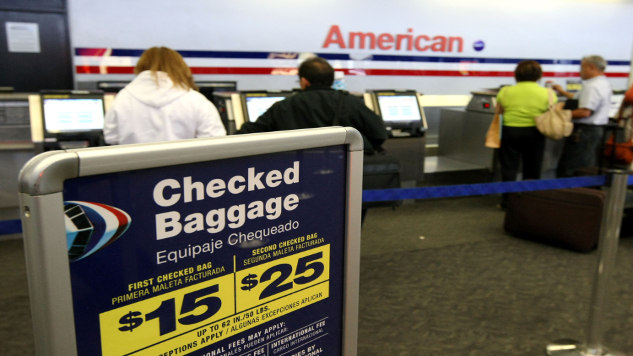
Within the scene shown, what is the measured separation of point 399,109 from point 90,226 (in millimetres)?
4752

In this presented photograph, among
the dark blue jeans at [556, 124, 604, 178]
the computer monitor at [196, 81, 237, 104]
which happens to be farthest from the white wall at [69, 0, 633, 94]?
the dark blue jeans at [556, 124, 604, 178]

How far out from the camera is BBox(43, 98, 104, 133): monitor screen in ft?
13.5

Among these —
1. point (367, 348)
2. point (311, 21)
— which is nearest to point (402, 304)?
point (367, 348)

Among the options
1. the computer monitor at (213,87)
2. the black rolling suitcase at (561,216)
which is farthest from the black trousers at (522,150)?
the computer monitor at (213,87)

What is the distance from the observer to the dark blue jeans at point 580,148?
5012 mm

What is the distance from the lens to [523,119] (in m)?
4.67

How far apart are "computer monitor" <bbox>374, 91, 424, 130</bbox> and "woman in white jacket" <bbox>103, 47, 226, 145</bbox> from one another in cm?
278

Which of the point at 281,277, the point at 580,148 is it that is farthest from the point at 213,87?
the point at 281,277

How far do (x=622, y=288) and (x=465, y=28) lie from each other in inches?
187

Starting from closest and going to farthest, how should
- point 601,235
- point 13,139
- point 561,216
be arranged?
point 601,235
point 561,216
point 13,139

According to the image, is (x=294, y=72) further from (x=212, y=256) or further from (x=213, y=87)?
(x=212, y=256)

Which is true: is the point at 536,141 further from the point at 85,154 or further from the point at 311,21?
the point at 85,154

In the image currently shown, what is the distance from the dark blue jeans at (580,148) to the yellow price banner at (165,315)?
4.77 m

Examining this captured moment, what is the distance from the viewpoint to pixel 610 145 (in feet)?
13.7
